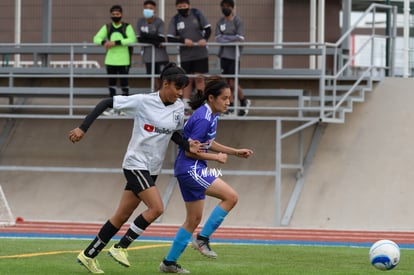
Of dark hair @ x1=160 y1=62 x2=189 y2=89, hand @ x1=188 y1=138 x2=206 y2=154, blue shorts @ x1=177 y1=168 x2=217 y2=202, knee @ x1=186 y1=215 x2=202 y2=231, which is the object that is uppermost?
dark hair @ x1=160 y1=62 x2=189 y2=89

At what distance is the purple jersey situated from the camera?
10.8 m

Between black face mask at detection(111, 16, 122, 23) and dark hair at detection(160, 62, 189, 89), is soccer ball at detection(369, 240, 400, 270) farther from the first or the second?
black face mask at detection(111, 16, 122, 23)

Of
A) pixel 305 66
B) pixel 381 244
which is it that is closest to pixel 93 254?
pixel 381 244

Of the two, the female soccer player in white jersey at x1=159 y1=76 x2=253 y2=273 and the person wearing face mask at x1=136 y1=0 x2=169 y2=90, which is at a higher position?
the person wearing face mask at x1=136 y1=0 x2=169 y2=90

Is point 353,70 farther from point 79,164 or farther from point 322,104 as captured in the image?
point 79,164

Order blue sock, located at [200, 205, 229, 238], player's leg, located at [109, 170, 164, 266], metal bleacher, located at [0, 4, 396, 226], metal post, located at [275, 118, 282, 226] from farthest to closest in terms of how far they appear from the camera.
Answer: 1. metal bleacher, located at [0, 4, 396, 226]
2. metal post, located at [275, 118, 282, 226]
3. blue sock, located at [200, 205, 229, 238]
4. player's leg, located at [109, 170, 164, 266]

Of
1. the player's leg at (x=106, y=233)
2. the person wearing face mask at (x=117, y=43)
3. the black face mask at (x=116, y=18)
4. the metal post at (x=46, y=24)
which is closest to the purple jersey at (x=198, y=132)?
the player's leg at (x=106, y=233)

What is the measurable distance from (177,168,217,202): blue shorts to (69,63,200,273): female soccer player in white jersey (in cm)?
28

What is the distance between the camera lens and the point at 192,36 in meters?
20.1

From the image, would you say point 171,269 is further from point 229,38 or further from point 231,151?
point 229,38

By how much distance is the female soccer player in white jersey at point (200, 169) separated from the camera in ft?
34.4

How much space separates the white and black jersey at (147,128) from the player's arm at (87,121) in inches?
5.8

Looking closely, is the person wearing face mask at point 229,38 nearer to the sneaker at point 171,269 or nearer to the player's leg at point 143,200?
the player's leg at point 143,200

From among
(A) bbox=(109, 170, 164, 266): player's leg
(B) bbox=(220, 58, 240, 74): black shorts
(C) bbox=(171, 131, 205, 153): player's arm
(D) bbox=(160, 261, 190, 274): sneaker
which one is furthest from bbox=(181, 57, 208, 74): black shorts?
(D) bbox=(160, 261, 190, 274): sneaker
